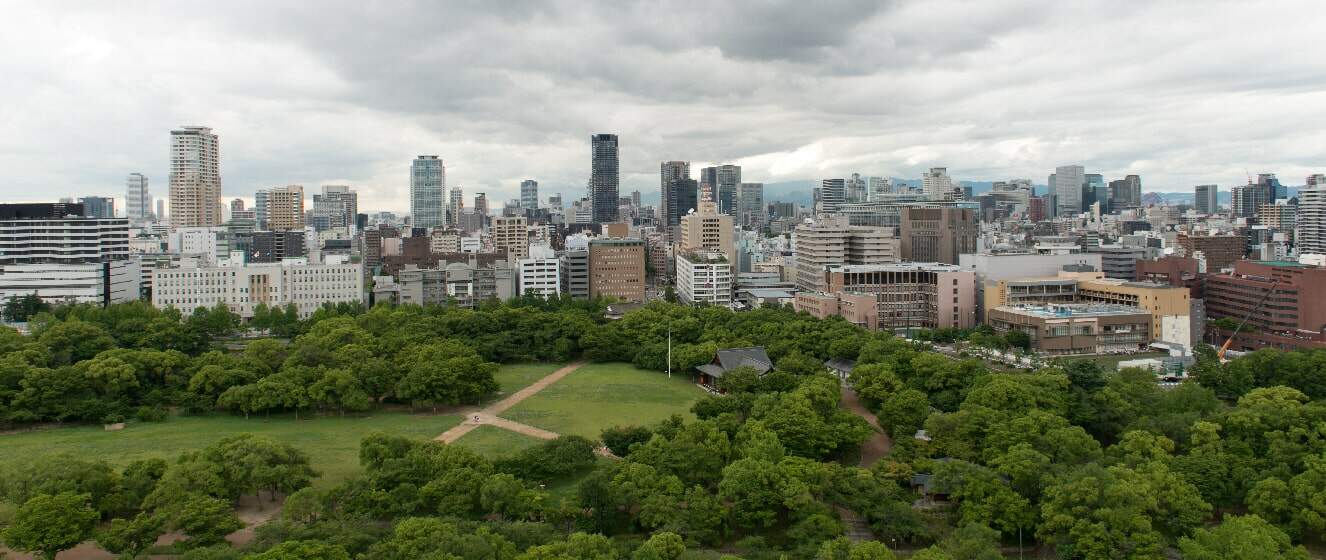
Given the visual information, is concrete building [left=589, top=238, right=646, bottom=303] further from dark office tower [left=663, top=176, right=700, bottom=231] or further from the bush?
dark office tower [left=663, top=176, right=700, bottom=231]

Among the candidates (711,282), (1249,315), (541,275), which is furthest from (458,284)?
(1249,315)

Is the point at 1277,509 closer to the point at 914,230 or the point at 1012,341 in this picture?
the point at 1012,341

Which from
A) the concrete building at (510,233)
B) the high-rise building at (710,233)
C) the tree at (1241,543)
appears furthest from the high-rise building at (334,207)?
the tree at (1241,543)

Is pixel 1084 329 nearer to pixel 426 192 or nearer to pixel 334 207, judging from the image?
pixel 426 192

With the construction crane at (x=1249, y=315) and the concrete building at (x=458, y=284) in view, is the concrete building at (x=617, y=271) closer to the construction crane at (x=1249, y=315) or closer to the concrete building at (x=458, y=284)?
the concrete building at (x=458, y=284)

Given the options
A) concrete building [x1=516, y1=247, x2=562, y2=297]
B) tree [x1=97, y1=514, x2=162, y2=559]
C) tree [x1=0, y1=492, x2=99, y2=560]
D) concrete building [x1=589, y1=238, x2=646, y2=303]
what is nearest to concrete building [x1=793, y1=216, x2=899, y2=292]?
concrete building [x1=589, y1=238, x2=646, y2=303]

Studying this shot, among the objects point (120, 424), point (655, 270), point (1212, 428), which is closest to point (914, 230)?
point (655, 270)
